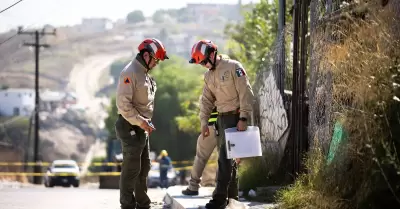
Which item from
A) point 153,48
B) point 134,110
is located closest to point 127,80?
point 134,110

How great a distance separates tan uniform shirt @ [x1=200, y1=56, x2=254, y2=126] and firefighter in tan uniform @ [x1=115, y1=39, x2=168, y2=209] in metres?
0.70

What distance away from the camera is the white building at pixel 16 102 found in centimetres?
12619

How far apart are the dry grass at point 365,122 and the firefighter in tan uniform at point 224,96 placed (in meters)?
1.29

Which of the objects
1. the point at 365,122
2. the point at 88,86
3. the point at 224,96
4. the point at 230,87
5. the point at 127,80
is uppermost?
the point at 127,80

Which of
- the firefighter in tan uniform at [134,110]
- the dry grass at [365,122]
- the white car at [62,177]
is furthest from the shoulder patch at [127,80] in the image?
the white car at [62,177]

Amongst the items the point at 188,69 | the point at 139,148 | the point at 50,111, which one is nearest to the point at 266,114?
the point at 139,148

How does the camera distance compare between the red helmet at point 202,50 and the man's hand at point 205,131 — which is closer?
the red helmet at point 202,50

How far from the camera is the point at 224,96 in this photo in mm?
11070

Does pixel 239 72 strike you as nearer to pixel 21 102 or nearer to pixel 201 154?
pixel 201 154

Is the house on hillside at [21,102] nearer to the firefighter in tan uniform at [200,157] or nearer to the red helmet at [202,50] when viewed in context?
the firefighter in tan uniform at [200,157]

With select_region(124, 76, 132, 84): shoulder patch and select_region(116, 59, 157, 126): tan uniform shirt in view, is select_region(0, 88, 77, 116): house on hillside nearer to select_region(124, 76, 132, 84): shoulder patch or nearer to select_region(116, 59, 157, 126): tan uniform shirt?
select_region(116, 59, 157, 126): tan uniform shirt

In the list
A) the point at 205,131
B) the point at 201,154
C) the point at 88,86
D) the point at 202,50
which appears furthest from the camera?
the point at 88,86

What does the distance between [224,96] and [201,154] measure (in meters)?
2.22

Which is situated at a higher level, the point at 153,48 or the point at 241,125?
the point at 153,48
